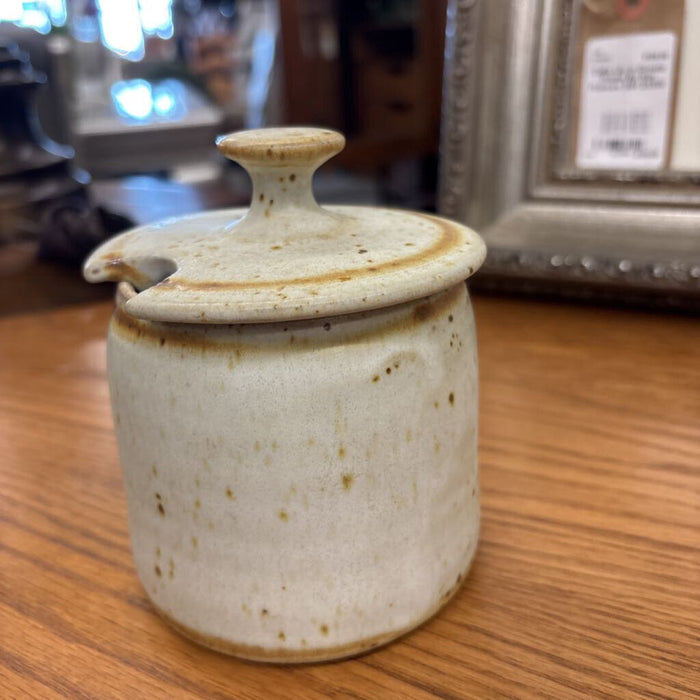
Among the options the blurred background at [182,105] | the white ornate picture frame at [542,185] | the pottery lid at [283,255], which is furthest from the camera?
the blurred background at [182,105]

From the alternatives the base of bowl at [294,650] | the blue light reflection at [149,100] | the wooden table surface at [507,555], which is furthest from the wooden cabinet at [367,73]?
the base of bowl at [294,650]

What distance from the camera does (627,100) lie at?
0.82 m

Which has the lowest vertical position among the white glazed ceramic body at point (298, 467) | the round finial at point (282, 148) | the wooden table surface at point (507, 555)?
the wooden table surface at point (507, 555)

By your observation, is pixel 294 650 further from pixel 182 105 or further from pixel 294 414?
pixel 182 105

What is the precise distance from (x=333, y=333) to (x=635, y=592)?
251mm

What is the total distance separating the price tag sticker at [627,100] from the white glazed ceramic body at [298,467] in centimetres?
53

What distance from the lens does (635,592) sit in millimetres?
436

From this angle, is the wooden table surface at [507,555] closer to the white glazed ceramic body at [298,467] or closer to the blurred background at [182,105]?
the white glazed ceramic body at [298,467]

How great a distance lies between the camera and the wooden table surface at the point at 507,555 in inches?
15.0

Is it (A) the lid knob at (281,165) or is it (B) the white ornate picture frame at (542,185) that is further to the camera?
(B) the white ornate picture frame at (542,185)

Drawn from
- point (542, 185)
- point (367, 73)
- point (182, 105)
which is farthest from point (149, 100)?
point (542, 185)

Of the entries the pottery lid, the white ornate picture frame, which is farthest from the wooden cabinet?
the pottery lid

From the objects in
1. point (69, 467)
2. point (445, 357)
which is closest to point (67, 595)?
point (69, 467)

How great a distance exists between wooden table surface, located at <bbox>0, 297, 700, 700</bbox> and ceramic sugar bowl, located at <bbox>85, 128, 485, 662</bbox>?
0.03 meters
